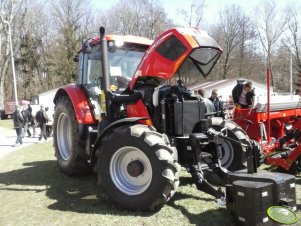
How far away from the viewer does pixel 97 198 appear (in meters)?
5.57

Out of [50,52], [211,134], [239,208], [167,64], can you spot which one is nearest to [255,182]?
[239,208]

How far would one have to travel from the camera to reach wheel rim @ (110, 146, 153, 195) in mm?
4891

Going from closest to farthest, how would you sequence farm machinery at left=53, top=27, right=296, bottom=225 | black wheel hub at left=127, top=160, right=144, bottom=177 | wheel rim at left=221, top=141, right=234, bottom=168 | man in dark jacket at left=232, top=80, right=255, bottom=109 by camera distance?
farm machinery at left=53, top=27, right=296, bottom=225 < black wheel hub at left=127, top=160, right=144, bottom=177 < wheel rim at left=221, top=141, right=234, bottom=168 < man in dark jacket at left=232, top=80, right=255, bottom=109

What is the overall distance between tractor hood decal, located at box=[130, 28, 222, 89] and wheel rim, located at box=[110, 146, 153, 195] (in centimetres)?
110

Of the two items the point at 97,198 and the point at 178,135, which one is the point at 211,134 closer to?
the point at 178,135

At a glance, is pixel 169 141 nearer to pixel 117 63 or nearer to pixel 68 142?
pixel 117 63

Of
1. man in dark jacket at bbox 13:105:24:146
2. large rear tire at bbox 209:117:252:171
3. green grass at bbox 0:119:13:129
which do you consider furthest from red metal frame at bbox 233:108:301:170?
green grass at bbox 0:119:13:129

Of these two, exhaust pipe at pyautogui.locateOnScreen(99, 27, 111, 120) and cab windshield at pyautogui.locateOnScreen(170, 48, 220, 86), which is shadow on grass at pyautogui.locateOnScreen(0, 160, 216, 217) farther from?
cab windshield at pyautogui.locateOnScreen(170, 48, 220, 86)

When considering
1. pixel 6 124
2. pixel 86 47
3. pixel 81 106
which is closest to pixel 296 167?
pixel 81 106

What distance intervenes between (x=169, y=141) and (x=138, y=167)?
1.95 ft

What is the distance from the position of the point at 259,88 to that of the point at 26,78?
30.4 metres

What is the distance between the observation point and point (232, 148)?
5.96 metres

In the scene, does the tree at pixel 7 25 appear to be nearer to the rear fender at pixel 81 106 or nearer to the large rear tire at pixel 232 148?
the rear fender at pixel 81 106

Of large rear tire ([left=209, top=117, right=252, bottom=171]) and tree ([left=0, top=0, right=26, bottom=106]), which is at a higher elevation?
tree ([left=0, top=0, right=26, bottom=106])
